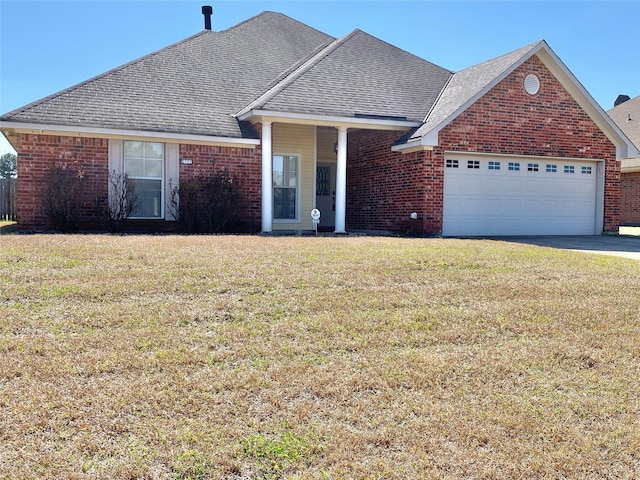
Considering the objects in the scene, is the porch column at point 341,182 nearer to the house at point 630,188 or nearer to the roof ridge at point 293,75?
the roof ridge at point 293,75

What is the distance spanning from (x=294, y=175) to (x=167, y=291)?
10242 millimetres

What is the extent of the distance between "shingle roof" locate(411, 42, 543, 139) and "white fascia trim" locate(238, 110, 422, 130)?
1.88 ft

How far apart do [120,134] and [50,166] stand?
5.63 ft

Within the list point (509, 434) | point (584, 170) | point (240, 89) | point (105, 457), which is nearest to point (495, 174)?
point (584, 170)

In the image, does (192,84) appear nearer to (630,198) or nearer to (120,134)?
(120,134)

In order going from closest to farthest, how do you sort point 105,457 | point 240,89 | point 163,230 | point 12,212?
point 105,457 → point 163,230 → point 240,89 → point 12,212

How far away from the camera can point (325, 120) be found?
45.4 feet

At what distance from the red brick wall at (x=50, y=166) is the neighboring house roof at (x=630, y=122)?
20464 mm

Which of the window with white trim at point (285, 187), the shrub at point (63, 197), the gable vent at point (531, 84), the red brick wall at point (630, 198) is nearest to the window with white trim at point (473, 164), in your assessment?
the gable vent at point (531, 84)

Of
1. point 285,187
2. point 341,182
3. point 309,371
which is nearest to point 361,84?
point 341,182

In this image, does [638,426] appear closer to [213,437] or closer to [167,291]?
[213,437]

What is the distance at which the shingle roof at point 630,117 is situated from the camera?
25.6 m

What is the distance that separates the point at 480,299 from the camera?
6.36 meters

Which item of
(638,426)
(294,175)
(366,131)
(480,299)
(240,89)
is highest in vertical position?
(240,89)
